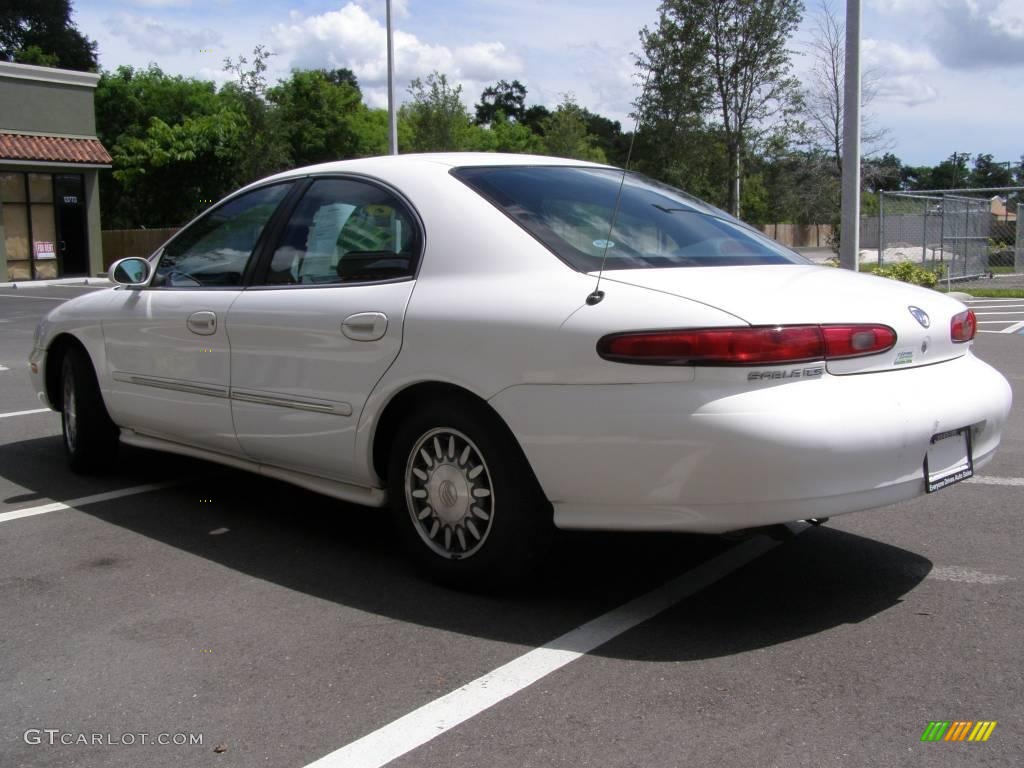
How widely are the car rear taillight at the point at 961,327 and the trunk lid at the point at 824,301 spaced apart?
25 millimetres

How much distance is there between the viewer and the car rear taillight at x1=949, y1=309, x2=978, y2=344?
151 inches

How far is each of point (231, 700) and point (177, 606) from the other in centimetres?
89

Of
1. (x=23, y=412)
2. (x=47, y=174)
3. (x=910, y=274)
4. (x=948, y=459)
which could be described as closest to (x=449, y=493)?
(x=948, y=459)

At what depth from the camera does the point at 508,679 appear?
3.18m

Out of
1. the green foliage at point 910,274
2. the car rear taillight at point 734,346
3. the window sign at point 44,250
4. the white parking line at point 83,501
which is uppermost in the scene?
the window sign at point 44,250

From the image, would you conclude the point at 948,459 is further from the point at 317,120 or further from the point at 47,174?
the point at 317,120

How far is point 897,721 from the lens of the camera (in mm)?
2859

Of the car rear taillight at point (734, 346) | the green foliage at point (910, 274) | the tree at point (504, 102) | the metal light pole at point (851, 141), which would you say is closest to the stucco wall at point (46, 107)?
the green foliage at point (910, 274)

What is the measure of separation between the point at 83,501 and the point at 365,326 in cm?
230

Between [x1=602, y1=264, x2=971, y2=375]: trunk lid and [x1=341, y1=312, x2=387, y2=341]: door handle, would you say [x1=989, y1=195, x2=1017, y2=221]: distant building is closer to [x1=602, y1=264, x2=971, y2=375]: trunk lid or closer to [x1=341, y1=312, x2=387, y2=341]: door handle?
[x1=602, y1=264, x2=971, y2=375]: trunk lid

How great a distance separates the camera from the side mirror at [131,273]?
534 centimetres

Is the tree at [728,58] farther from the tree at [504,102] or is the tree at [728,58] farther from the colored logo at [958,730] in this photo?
the tree at [504,102]

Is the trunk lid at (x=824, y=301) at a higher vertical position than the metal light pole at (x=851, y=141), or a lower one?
lower

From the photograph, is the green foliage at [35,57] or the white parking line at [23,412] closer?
the white parking line at [23,412]
